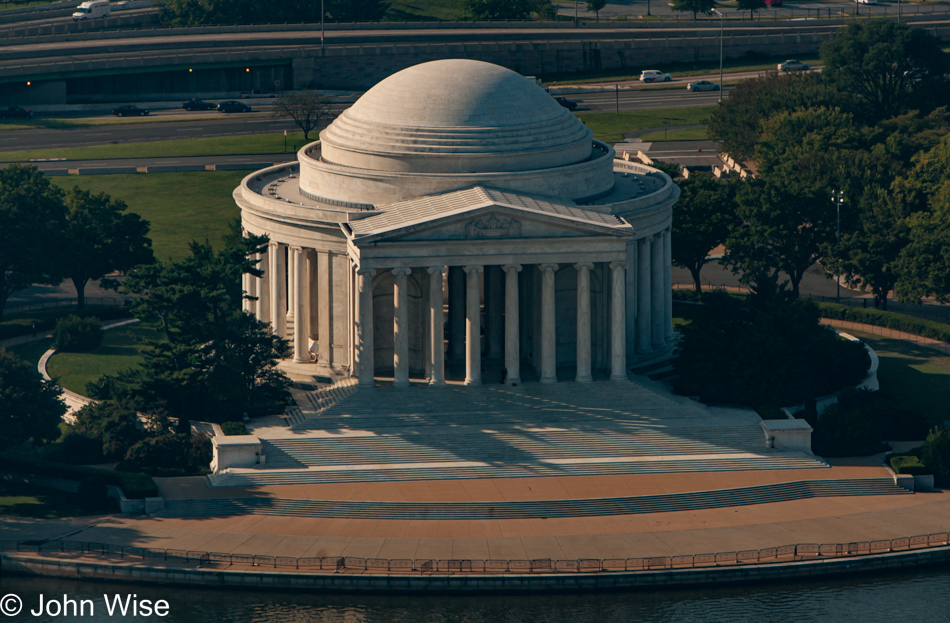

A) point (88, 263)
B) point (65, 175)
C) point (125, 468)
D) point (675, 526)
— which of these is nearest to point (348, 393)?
point (125, 468)

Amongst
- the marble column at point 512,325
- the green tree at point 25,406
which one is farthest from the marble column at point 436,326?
the green tree at point 25,406

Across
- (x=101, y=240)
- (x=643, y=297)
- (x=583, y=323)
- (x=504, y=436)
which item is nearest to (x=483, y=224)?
(x=583, y=323)

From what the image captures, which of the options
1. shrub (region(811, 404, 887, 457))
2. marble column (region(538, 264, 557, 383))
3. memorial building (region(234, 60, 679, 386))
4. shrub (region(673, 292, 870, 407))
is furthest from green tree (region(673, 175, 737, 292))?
shrub (region(811, 404, 887, 457))

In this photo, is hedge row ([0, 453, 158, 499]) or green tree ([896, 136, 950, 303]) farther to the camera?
green tree ([896, 136, 950, 303])

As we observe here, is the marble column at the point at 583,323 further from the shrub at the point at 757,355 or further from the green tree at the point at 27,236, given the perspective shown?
the green tree at the point at 27,236

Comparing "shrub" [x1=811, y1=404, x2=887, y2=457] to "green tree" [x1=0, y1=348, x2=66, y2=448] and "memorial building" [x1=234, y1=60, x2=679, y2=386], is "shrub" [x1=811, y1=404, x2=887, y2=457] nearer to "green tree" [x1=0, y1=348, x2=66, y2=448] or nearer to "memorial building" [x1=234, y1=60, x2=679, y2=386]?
"memorial building" [x1=234, y1=60, x2=679, y2=386]

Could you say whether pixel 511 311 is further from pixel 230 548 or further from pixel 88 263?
pixel 88 263
